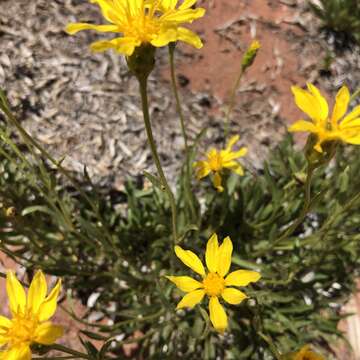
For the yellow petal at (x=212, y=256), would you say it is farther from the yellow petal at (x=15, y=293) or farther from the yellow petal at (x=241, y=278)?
the yellow petal at (x=15, y=293)

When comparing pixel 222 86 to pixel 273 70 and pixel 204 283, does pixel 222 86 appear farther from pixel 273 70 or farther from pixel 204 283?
pixel 204 283

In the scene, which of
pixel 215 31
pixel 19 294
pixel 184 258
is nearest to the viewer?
pixel 19 294

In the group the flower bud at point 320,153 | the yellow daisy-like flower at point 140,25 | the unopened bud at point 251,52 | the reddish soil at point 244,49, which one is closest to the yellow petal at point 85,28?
the yellow daisy-like flower at point 140,25

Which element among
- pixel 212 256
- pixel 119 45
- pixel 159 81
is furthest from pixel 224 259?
pixel 159 81

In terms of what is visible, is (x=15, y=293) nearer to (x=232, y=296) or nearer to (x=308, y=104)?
(x=232, y=296)

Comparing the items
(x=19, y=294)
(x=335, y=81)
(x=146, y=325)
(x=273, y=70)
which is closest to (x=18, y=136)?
(x=146, y=325)

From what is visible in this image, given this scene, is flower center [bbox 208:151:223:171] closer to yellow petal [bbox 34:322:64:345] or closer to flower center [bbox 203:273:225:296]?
flower center [bbox 203:273:225:296]
